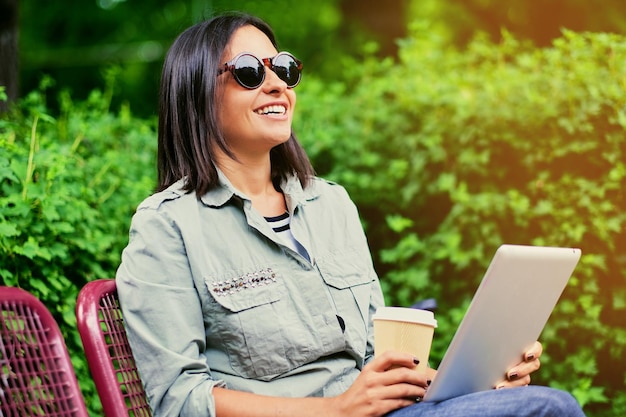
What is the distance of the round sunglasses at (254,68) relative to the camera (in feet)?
7.85

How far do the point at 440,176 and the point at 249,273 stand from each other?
2034mm

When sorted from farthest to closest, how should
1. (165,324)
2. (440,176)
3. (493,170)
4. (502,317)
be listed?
(440,176), (493,170), (165,324), (502,317)

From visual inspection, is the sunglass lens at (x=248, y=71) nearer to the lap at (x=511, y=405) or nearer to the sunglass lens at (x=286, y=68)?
the sunglass lens at (x=286, y=68)

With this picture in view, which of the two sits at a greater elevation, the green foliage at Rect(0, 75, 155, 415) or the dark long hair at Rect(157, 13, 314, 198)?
A: the dark long hair at Rect(157, 13, 314, 198)

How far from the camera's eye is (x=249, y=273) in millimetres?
2264

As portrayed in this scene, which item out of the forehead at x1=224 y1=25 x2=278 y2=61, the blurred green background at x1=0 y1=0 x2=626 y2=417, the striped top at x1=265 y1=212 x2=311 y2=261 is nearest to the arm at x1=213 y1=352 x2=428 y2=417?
the striped top at x1=265 y1=212 x2=311 y2=261

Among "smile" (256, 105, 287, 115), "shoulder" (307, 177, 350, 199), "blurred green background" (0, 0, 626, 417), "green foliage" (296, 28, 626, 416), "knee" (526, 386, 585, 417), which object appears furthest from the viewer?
"green foliage" (296, 28, 626, 416)

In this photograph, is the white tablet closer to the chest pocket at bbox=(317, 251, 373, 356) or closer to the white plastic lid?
the white plastic lid

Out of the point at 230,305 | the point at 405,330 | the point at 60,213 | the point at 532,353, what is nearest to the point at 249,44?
the point at 230,305

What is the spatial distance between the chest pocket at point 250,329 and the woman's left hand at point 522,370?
530 mm

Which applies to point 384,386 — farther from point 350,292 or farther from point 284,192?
point 284,192

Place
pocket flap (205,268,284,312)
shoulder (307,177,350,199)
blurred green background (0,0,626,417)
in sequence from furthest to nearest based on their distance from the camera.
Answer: blurred green background (0,0,626,417) → shoulder (307,177,350,199) → pocket flap (205,268,284,312)

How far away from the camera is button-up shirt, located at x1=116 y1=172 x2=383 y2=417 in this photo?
2078 millimetres

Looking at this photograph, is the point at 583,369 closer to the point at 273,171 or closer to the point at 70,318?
the point at 273,171
